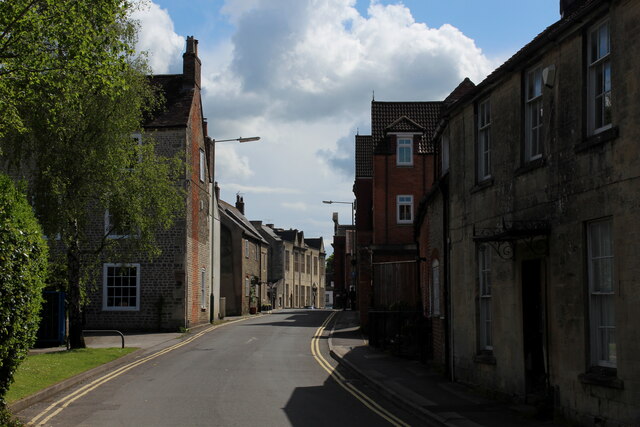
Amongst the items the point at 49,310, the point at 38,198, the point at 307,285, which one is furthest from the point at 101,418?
the point at 307,285

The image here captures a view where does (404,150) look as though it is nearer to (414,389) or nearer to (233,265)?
(233,265)

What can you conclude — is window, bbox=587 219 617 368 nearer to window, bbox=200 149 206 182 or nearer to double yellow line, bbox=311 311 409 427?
double yellow line, bbox=311 311 409 427

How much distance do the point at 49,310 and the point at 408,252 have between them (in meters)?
17.8

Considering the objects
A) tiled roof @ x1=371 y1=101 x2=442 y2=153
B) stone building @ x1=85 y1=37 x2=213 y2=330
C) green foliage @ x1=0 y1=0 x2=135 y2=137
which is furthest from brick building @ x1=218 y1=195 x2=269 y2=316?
green foliage @ x1=0 y1=0 x2=135 y2=137

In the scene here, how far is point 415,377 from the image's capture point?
1723 centimetres

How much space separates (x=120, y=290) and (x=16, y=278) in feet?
77.7

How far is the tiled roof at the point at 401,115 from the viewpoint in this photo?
37656 millimetres

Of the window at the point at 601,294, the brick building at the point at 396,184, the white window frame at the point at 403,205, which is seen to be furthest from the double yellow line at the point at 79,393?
the white window frame at the point at 403,205

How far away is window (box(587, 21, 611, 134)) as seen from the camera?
411 inches

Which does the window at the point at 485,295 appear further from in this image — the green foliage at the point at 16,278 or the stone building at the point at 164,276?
the stone building at the point at 164,276

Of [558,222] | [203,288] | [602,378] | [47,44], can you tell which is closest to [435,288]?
[558,222]

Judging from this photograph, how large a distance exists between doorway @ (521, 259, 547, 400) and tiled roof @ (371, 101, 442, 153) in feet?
80.1

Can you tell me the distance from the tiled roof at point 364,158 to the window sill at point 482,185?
91.4 feet

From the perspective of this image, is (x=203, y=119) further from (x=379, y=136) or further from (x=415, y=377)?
(x=415, y=377)
